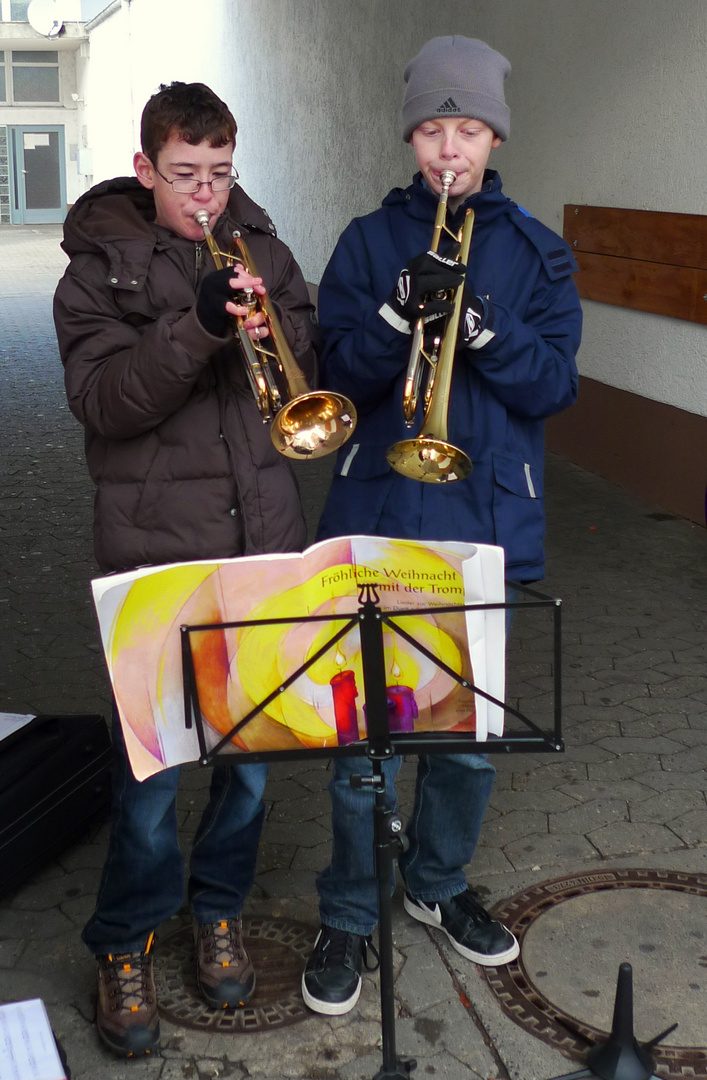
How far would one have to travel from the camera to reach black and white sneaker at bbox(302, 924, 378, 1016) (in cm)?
257

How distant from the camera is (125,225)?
2334 millimetres

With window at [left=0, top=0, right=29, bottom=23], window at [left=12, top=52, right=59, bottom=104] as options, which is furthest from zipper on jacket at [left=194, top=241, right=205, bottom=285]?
window at [left=12, top=52, right=59, bottom=104]

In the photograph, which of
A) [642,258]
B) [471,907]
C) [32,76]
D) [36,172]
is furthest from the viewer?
[32,76]

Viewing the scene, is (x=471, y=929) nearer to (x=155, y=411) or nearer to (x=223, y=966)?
(x=223, y=966)

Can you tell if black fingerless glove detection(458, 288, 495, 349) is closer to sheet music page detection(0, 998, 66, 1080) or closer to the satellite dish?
sheet music page detection(0, 998, 66, 1080)

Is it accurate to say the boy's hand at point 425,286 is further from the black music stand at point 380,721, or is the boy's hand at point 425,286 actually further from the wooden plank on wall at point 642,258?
the wooden plank on wall at point 642,258

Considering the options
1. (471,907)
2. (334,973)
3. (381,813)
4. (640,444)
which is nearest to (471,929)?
(471,907)

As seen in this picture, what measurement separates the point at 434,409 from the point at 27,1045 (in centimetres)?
137

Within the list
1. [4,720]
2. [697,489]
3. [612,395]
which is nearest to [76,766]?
[4,720]

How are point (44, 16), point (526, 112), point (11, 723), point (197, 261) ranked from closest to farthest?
point (197, 261) < point (11, 723) < point (526, 112) < point (44, 16)

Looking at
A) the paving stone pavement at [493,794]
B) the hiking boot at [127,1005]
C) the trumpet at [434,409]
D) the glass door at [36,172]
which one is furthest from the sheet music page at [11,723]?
the glass door at [36,172]

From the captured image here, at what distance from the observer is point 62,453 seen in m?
7.92

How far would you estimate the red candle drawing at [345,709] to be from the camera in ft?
6.89

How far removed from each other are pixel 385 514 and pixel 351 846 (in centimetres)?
73
